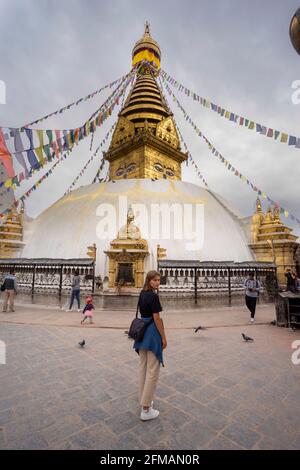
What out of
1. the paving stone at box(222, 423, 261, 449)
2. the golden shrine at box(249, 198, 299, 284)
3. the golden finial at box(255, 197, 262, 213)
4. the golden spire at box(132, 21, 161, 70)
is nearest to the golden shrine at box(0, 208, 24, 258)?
the golden shrine at box(249, 198, 299, 284)

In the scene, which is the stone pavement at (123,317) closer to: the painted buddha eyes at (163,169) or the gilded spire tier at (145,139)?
the gilded spire tier at (145,139)

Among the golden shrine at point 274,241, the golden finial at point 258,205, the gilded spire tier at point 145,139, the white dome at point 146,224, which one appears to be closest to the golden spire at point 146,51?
the gilded spire tier at point 145,139

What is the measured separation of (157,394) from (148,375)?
790 millimetres

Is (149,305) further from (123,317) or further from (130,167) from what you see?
(130,167)

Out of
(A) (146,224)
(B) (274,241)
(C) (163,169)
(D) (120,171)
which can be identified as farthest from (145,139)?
(B) (274,241)

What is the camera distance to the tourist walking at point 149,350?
2.53m

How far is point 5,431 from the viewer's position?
7.53ft

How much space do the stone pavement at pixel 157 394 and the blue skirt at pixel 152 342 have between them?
707 millimetres

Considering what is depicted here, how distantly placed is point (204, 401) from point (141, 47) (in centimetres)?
3569

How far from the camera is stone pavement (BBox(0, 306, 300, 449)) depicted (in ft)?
7.34

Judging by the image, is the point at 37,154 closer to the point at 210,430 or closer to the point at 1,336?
the point at 1,336

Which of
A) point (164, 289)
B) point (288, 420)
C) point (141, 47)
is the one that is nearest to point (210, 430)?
point (288, 420)

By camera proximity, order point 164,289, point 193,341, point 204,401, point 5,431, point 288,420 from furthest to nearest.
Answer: point 164,289
point 193,341
point 204,401
point 288,420
point 5,431

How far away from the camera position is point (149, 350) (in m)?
2.62
